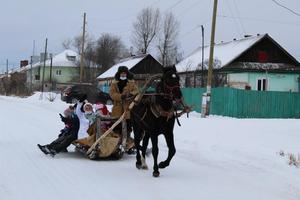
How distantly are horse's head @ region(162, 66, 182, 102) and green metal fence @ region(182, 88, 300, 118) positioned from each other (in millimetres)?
20175

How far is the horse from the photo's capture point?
8.98 meters

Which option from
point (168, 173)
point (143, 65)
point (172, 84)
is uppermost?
point (143, 65)

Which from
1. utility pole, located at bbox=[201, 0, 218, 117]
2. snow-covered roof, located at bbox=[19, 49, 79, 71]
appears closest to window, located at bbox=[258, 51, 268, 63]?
utility pole, located at bbox=[201, 0, 218, 117]

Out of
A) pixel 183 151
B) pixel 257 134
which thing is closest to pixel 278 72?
pixel 257 134

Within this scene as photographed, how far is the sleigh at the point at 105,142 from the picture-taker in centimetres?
1095

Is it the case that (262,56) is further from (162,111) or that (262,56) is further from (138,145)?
(162,111)

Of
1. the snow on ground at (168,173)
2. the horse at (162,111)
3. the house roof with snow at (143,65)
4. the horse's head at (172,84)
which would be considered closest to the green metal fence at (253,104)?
the snow on ground at (168,173)

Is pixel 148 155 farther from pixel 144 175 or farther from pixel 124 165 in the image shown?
pixel 144 175

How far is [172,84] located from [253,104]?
21.2 m

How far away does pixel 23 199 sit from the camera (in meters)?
7.38

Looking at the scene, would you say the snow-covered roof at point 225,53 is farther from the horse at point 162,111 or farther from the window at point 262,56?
the horse at point 162,111

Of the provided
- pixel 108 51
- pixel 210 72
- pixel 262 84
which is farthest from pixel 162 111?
pixel 108 51

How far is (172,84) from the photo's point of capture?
8.95 m

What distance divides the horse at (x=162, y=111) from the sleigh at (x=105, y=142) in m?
1.16
